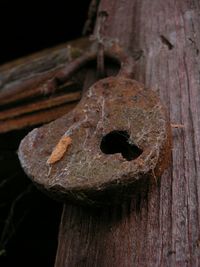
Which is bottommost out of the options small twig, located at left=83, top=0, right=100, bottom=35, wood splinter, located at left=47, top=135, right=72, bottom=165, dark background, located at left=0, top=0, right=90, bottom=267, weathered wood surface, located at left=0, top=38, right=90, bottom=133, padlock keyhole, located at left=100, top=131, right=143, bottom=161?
dark background, located at left=0, top=0, right=90, bottom=267

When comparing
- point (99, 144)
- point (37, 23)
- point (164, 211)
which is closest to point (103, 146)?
point (99, 144)

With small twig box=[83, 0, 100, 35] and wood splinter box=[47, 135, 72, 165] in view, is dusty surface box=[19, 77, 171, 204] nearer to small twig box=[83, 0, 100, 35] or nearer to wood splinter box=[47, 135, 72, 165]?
wood splinter box=[47, 135, 72, 165]

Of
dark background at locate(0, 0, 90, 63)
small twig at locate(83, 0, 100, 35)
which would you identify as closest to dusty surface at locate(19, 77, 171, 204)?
small twig at locate(83, 0, 100, 35)

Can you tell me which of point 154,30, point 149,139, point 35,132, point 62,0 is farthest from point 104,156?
point 62,0

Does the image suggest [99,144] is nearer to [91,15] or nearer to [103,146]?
[103,146]

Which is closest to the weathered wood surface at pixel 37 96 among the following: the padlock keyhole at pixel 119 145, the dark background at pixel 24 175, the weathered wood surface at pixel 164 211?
the dark background at pixel 24 175

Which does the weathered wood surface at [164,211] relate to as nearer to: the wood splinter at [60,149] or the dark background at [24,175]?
the wood splinter at [60,149]

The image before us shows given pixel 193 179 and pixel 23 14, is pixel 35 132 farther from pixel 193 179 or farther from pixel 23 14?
pixel 23 14
